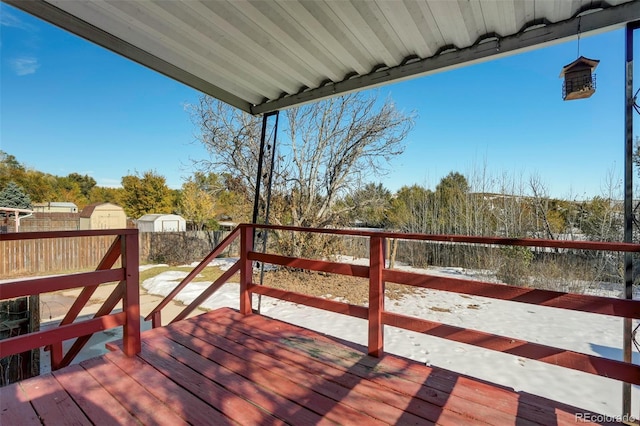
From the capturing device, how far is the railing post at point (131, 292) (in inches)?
78.0

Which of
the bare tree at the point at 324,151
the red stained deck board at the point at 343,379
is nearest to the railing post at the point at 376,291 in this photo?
the red stained deck board at the point at 343,379

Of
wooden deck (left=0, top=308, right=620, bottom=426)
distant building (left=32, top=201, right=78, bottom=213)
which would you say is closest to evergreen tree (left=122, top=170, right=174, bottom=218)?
distant building (left=32, top=201, right=78, bottom=213)

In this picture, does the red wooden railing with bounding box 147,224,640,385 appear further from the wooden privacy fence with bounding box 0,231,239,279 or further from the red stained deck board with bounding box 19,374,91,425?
Answer: the wooden privacy fence with bounding box 0,231,239,279

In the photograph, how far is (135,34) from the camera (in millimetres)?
2041

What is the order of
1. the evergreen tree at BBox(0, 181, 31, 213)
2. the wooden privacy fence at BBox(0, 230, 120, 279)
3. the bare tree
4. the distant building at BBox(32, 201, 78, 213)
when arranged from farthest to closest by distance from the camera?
the distant building at BBox(32, 201, 78, 213)
the wooden privacy fence at BBox(0, 230, 120, 279)
the bare tree
the evergreen tree at BBox(0, 181, 31, 213)

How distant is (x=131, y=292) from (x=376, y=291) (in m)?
1.72

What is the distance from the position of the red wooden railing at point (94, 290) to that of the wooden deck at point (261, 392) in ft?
0.86

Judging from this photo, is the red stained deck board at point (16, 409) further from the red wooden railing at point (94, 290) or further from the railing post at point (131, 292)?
the railing post at point (131, 292)

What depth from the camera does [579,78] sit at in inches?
72.6

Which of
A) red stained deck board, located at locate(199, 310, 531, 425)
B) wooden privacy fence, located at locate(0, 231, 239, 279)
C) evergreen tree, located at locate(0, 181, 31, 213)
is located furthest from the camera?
wooden privacy fence, located at locate(0, 231, 239, 279)

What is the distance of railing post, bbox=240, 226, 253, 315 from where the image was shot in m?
2.88

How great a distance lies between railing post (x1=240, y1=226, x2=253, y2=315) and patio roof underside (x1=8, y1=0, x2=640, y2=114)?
1483 mm

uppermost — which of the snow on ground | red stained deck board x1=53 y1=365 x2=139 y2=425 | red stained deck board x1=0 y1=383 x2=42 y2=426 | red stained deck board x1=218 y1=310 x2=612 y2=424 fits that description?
red stained deck board x1=0 y1=383 x2=42 y2=426

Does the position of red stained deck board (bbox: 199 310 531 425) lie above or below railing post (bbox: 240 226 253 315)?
below
